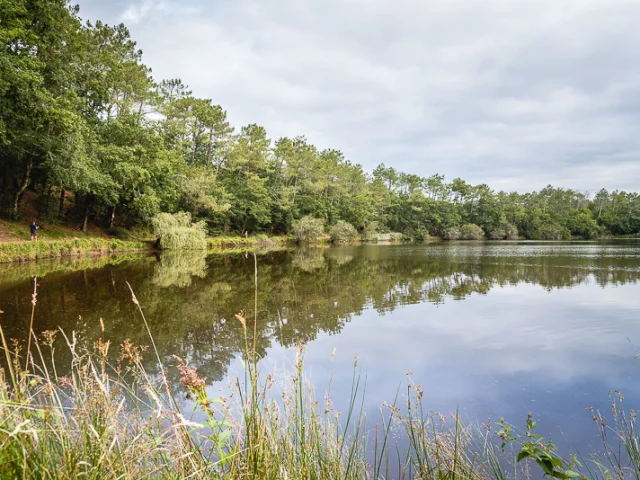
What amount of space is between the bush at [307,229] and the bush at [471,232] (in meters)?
32.6

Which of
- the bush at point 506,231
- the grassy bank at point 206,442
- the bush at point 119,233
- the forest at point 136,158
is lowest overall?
the grassy bank at point 206,442

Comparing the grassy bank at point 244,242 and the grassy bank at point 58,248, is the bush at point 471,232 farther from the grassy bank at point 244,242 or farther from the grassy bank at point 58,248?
the grassy bank at point 58,248

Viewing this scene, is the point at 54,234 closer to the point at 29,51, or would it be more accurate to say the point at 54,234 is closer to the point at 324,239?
the point at 29,51

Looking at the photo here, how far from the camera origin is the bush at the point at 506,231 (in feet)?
220

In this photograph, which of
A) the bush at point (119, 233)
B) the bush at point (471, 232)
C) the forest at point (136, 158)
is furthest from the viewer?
the bush at point (471, 232)

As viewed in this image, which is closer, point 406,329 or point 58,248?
point 406,329

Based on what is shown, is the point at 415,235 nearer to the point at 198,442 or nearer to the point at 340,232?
the point at 340,232

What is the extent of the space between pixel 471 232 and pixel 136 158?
5504cm

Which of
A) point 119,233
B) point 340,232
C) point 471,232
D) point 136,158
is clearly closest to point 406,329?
point 136,158

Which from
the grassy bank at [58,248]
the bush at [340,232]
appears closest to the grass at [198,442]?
the grassy bank at [58,248]

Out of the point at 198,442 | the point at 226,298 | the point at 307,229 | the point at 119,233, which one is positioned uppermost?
the point at 307,229

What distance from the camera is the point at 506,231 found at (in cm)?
6719

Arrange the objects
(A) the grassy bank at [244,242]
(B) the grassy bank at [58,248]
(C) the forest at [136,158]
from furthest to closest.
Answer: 1. (A) the grassy bank at [244,242]
2. (C) the forest at [136,158]
3. (B) the grassy bank at [58,248]

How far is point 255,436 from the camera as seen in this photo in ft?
6.42
